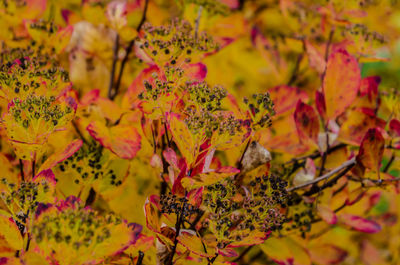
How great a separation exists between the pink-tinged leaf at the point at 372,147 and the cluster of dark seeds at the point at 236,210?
0.50ft

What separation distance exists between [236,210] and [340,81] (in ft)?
1.07

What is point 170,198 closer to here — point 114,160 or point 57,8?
point 114,160

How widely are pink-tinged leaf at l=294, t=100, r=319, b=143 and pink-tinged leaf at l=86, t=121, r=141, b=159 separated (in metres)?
0.28

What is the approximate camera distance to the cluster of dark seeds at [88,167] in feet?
2.16

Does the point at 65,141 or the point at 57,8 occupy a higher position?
the point at 57,8

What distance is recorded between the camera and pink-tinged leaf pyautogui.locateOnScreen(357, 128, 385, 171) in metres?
0.64

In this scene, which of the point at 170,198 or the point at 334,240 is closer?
the point at 170,198

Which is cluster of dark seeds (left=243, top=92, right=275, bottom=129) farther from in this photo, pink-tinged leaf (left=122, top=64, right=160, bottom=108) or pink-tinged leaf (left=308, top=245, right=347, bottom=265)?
pink-tinged leaf (left=308, top=245, right=347, bottom=265)

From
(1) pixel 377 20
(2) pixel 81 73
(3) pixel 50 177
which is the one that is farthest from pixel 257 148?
(1) pixel 377 20

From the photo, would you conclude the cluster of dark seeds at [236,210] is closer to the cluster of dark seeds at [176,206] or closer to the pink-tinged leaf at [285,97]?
the cluster of dark seeds at [176,206]

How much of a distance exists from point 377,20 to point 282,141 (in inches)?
34.5

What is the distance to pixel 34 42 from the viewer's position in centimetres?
78

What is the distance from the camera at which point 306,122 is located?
2.41 ft

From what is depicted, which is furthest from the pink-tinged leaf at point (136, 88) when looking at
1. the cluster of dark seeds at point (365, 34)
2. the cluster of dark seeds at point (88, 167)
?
the cluster of dark seeds at point (365, 34)
